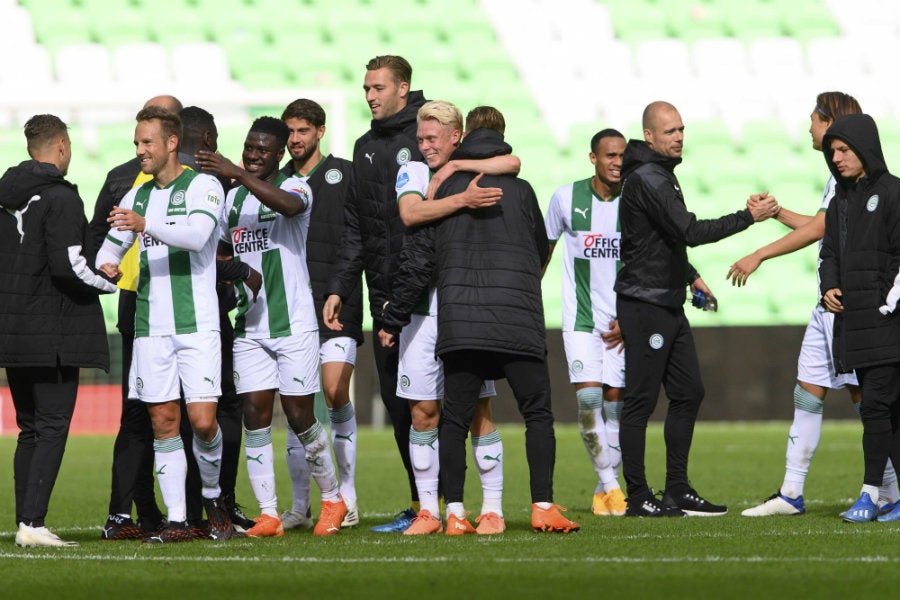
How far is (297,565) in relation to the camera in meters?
5.20

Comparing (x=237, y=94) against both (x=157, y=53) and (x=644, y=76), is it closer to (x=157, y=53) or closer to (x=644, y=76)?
(x=157, y=53)

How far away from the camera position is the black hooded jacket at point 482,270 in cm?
590

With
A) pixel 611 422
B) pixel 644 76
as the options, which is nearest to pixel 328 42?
pixel 644 76

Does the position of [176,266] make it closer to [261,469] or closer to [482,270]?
[261,469]

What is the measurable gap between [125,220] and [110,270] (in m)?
0.40

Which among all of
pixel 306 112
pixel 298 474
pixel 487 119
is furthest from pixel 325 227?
pixel 298 474

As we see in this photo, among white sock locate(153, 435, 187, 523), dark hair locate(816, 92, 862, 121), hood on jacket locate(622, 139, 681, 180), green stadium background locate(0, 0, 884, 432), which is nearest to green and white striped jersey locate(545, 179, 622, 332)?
hood on jacket locate(622, 139, 681, 180)

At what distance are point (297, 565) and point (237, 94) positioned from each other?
9.30 m

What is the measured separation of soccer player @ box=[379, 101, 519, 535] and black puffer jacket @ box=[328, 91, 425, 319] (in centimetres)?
26

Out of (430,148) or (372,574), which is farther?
(430,148)

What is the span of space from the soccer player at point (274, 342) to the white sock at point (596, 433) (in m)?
1.63

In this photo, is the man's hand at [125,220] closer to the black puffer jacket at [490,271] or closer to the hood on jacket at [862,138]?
the black puffer jacket at [490,271]

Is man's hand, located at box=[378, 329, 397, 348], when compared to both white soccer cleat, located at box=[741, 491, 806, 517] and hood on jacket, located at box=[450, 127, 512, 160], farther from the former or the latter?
white soccer cleat, located at box=[741, 491, 806, 517]

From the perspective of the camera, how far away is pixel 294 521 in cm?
693
